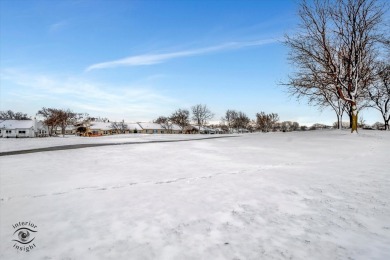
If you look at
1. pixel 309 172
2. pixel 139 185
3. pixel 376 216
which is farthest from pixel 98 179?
pixel 376 216

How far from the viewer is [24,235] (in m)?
5.17

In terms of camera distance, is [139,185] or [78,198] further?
[139,185]

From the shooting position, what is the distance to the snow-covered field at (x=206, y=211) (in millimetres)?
4152

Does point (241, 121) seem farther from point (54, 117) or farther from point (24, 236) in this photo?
point (24, 236)

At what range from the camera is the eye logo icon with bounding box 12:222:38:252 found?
469 centimetres

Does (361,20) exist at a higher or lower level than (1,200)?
higher

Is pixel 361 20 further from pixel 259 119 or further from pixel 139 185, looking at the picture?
pixel 259 119

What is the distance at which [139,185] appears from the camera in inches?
336

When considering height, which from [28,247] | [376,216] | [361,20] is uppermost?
[361,20]

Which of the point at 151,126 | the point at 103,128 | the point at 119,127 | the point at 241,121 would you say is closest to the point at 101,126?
the point at 103,128

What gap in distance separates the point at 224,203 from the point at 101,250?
2.95 m

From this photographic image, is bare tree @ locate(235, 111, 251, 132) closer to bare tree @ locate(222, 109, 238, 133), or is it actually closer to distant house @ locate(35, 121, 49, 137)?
bare tree @ locate(222, 109, 238, 133)

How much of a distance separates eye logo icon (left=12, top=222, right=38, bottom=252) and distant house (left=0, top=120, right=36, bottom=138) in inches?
3866

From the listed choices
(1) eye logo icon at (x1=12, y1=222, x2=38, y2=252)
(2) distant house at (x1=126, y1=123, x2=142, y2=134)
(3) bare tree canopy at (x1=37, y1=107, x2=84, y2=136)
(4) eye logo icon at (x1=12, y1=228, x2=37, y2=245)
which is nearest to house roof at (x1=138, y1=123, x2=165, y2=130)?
(2) distant house at (x1=126, y1=123, x2=142, y2=134)
